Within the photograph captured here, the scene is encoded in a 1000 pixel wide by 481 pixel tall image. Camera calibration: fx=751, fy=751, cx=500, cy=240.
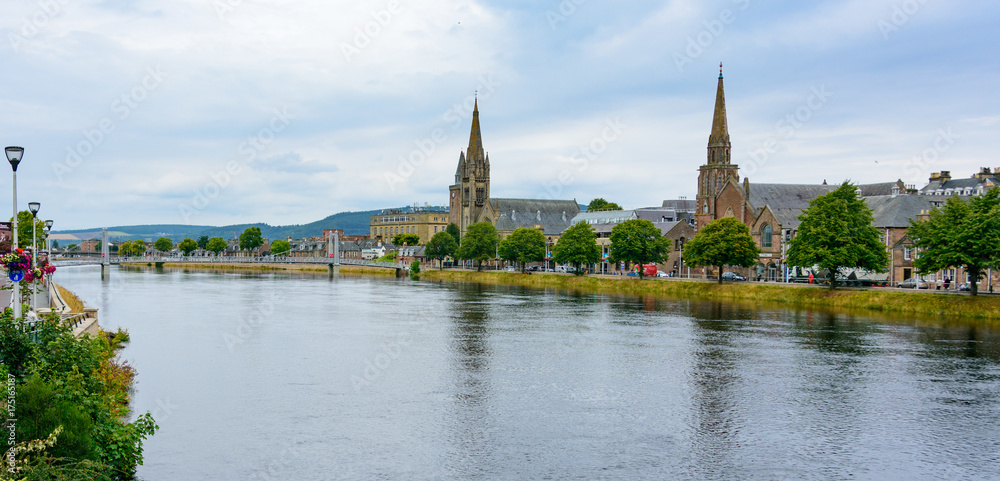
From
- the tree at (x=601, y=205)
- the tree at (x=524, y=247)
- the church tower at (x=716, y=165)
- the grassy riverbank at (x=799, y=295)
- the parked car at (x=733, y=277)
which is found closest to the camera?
the grassy riverbank at (x=799, y=295)

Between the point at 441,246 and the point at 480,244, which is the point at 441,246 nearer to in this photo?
the point at 441,246

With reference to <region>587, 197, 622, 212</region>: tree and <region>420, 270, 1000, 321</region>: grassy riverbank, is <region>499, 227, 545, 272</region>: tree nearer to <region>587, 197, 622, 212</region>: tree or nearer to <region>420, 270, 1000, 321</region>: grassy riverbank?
<region>420, 270, 1000, 321</region>: grassy riverbank

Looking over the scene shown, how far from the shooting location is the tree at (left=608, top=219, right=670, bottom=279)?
106 meters

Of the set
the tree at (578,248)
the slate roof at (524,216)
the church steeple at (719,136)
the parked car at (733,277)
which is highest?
the church steeple at (719,136)

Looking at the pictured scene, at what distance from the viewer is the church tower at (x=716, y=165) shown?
11550 centimetres

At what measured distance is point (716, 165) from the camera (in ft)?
381

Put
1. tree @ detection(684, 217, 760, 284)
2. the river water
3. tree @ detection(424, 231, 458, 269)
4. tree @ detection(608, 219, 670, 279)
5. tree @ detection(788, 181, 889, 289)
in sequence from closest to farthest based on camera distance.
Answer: the river water, tree @ detection(788, 181, 889, 289), tree @ detection(684, 217, 760, 284), tree @ detection(608, 219, 670, 279), tree @ detection(424, 231, 458, 269)

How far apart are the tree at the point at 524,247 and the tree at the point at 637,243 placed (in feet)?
83.0

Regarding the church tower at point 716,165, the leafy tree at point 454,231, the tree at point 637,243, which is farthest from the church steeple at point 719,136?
the leafy tree at point 454,231

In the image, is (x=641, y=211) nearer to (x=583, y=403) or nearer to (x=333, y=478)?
(x=583, y=403)

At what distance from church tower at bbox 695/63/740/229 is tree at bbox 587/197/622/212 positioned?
65822 mm

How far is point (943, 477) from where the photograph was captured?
21.5 metres

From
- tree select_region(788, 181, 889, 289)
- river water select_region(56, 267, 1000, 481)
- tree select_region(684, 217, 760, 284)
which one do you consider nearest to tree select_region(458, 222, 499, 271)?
tree select_region(684, 217, 760, 284)

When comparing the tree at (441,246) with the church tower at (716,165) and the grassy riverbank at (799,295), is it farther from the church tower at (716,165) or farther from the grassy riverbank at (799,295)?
the church tower at (716,165)
